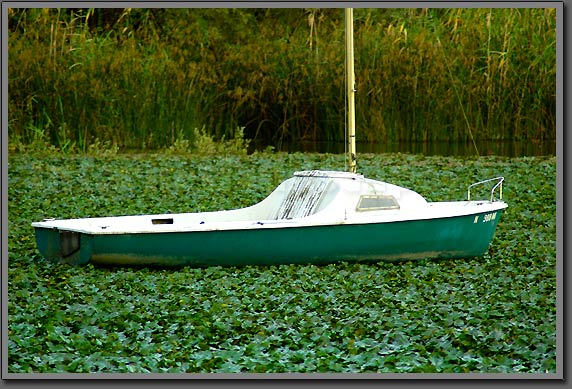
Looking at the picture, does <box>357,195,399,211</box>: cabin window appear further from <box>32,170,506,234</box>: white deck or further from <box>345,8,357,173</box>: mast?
<box>345,8,357,173</box>: mast

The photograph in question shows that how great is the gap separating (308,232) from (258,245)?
1.14ft

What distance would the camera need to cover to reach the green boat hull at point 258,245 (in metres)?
8.27

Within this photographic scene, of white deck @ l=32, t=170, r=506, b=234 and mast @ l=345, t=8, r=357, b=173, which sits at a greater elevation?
mast @ l=345, t=8, r=357, b=173

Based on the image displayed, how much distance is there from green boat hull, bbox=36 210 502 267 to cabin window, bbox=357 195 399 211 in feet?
0.40

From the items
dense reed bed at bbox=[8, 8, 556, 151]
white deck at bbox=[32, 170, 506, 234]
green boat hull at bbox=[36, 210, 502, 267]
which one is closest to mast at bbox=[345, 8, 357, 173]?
white deck at bbox=[32, 170, 506, 234]

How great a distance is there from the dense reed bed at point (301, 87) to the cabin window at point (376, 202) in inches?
240

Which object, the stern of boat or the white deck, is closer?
the stern of boat

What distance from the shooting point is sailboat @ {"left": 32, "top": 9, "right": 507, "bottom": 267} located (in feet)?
27.2

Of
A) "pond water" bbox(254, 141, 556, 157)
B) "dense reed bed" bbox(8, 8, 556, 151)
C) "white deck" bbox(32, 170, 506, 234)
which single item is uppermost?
"dense reed bed" bbox(8, 8, 556, 151)

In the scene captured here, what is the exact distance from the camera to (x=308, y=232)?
844 cm

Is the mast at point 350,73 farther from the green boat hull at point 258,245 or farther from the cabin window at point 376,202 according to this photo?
the green boat hull at point 258,245

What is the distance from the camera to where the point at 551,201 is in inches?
436

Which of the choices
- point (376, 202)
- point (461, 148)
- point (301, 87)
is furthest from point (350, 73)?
point (301, 87)

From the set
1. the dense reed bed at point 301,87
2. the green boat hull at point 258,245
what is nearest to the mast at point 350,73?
the green boat hull at point 258,245
